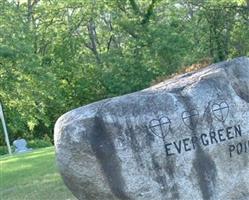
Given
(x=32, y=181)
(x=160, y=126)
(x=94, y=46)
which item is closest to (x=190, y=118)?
(x=160, y=126)

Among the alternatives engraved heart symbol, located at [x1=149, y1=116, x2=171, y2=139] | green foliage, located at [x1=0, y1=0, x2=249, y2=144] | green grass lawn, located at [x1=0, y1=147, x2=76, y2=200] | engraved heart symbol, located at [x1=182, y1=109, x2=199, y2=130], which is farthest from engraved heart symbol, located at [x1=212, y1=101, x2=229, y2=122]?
green foliage, located at [x1=0, y1=0, x2=249, y2=144]

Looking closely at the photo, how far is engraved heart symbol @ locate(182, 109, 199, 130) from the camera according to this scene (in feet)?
20.4

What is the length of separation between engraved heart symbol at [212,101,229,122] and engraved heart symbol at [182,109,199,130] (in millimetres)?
211

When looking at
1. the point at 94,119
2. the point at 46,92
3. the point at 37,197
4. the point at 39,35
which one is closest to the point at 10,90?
the point at 46,92

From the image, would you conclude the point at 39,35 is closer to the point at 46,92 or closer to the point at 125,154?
the point at 46,92

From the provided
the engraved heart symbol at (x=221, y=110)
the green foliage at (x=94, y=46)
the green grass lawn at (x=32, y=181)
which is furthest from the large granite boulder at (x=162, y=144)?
the green foliage at (x=94, y=46)

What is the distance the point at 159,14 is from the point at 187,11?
157 centimetres

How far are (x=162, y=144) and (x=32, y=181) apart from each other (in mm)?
5383

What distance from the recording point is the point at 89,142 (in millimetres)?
6055

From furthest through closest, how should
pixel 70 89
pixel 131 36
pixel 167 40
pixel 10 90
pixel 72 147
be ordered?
pixel 70 89
pixel 131 36
pixel 167 40
pixel 10 90
pixel 72 147

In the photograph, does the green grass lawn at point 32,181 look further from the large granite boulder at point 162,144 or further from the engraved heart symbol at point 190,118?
the engraved heart symbol at point 190,118

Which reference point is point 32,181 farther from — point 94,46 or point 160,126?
point 94,46

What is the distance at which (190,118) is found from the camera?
624 centimetres

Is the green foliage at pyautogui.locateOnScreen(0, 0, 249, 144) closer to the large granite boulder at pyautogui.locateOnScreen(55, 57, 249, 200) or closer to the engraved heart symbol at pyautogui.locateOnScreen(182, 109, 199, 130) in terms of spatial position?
the large granite boulder at pyautogui.locateOnScreen(55, 57, 249, 200)
